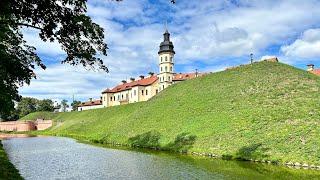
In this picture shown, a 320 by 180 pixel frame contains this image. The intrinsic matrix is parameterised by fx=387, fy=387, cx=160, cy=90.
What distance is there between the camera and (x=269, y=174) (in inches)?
1175

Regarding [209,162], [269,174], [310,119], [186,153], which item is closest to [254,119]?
[310,119]

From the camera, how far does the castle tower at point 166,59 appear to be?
138750 mm

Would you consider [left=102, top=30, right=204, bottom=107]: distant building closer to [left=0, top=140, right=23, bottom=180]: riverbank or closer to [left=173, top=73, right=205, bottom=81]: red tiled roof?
[left=173, top=73, right=205, bottom=81]: red tiled roof

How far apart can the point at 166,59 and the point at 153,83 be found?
11.5 metres

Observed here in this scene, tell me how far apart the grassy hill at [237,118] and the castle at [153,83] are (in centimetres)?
Answer: 4825

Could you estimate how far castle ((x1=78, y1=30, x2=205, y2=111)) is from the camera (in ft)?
457

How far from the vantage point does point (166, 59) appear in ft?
457

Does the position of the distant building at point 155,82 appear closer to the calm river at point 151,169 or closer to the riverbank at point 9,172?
the calm river at point 151,169

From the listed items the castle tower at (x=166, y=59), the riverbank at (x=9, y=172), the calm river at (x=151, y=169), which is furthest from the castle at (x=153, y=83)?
the riverbank at (x=9, y=172)

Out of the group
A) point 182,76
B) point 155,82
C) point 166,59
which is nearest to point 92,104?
point 155,82

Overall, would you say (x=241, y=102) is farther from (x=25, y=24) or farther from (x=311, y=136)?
(x=25, y=24)

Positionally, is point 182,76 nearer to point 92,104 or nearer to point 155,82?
point 155,82

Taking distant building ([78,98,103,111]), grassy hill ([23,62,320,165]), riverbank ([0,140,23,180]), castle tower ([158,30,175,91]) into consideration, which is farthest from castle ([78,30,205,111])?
riverbank ([0,140,23,180])

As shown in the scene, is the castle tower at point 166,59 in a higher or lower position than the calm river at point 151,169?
higher
